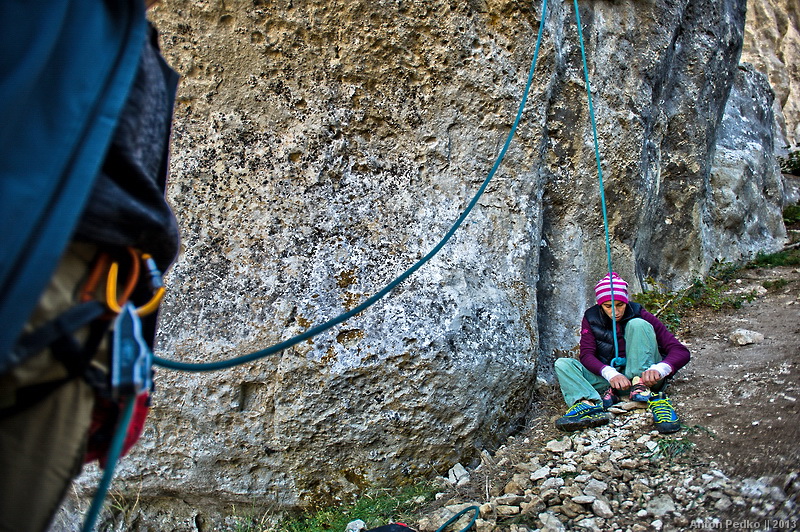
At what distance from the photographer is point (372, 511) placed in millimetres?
2836

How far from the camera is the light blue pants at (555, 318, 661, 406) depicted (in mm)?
3379

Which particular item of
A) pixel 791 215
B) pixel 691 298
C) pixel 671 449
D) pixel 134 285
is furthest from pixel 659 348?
pixel 791 215

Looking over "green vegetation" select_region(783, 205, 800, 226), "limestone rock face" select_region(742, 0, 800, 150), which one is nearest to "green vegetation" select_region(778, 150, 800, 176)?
"green vegetation" select_region(783, 205, 800, 226)

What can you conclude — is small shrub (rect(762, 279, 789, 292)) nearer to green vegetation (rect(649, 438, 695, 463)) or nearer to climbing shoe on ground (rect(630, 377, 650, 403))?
climbing shoe on ground (rect(630, 377, 650, 403))

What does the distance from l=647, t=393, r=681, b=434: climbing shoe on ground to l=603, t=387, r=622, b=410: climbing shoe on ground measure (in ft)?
0.72

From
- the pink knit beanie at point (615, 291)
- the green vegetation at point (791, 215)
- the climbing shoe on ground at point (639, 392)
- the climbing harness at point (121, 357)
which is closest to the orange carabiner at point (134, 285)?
the climbing harness at point (121, 357)

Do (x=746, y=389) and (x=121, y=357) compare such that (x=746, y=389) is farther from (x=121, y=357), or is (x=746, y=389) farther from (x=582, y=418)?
(x=121, y=357)

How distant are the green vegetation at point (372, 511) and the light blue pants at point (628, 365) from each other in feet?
3.52

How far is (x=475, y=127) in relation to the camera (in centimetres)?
345

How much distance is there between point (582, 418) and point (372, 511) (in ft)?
4.29

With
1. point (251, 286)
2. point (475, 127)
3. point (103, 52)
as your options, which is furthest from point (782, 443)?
point (103, 52)

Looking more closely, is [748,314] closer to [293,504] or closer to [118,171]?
[293,504]

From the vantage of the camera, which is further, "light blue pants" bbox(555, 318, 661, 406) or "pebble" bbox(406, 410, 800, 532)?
"light blue pants" bbox(555, 318, 661, 406)

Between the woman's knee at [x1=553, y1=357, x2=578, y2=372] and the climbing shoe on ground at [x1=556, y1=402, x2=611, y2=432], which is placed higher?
the woman's knee at [x1=553, y1=357, x2=578, y2=372]
